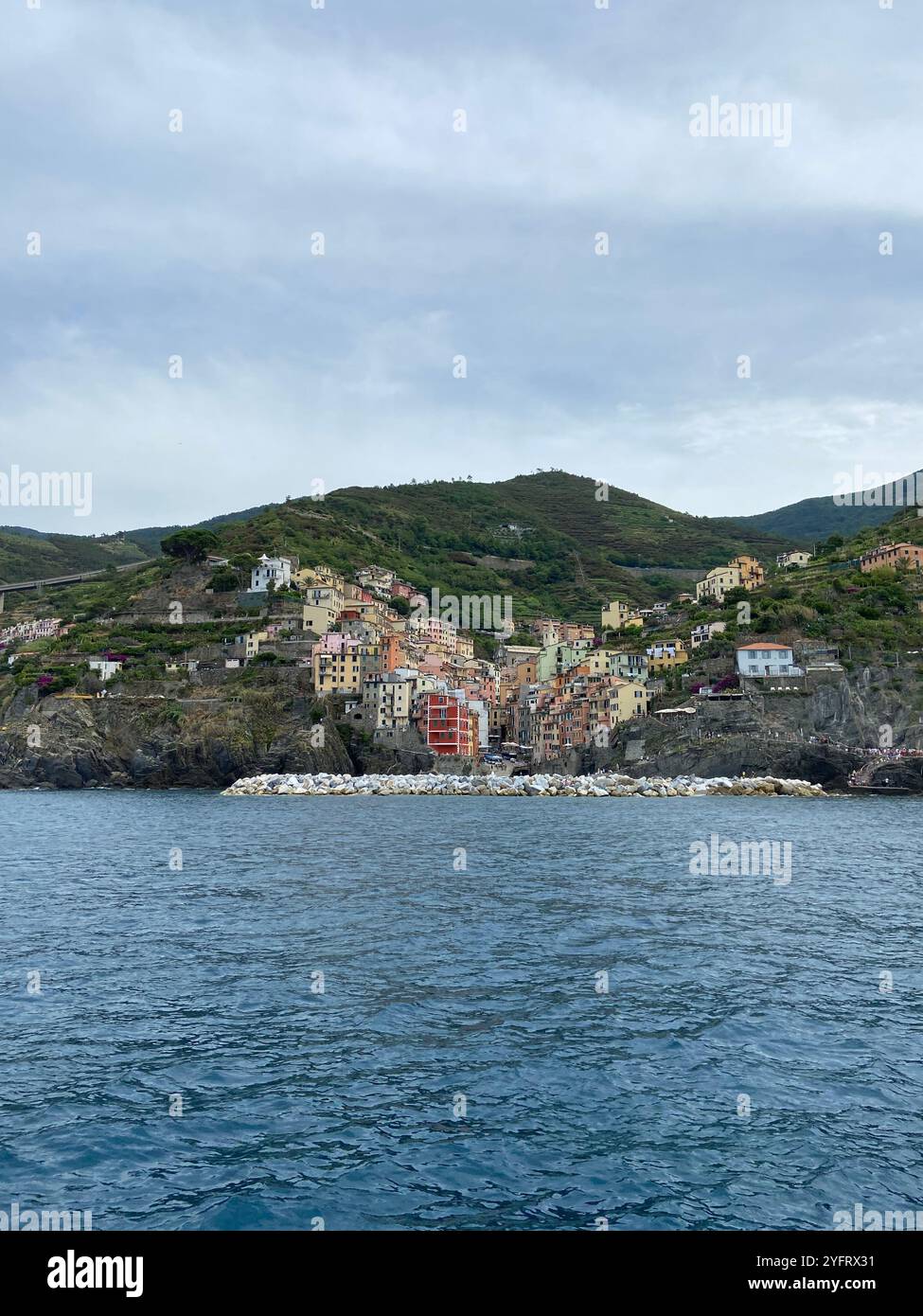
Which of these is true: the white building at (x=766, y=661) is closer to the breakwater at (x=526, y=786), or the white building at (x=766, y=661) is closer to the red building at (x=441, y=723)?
the breakwater at (x=526, y=786)

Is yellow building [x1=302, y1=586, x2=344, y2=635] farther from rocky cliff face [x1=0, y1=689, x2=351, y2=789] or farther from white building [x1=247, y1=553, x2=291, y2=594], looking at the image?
rocky cliff face [x1=0, y1=689, x2=351, y2=789]

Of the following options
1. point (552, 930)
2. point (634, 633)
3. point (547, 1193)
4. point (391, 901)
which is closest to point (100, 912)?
point (391, 901)

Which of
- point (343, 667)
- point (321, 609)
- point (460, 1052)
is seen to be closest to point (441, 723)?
point (343, 667)

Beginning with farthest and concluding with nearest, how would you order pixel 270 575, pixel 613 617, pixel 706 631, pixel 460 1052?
pixel 613 617 → pixel 270 575 → pixel 706 631 → pixel 460 1052

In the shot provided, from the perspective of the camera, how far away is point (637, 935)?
21.9 m

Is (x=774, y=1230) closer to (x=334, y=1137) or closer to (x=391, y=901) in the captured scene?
(x=334, y=1137)

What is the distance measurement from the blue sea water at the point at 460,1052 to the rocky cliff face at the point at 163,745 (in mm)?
64950

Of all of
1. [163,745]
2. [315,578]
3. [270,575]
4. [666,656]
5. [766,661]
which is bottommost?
[163,745]

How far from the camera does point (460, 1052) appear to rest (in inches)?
547

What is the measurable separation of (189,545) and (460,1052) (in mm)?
128261

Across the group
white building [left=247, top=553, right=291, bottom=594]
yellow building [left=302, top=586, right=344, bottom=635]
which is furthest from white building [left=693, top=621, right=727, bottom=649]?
white building [left=247, top=553, right=291, bottom=594]

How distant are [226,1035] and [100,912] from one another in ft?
39.0

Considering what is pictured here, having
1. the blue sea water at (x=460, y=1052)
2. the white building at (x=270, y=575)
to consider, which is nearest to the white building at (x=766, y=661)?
the white building at (x=270, y=575)
